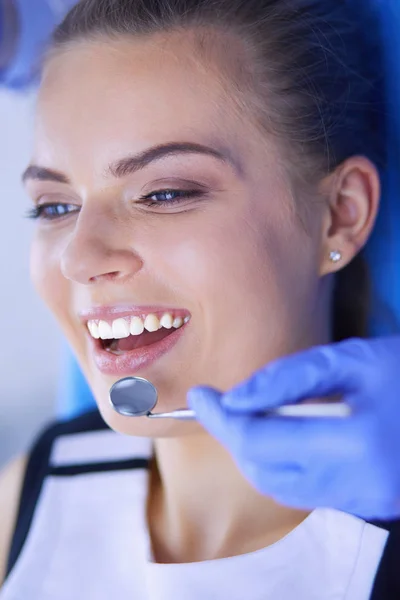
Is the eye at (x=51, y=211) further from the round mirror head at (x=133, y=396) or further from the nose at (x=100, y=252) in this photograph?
the round mirror head at (x=133, y=396)

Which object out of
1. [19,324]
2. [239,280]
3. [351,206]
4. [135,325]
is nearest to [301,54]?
[351,206]

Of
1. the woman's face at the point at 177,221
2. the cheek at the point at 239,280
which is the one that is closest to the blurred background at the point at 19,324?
the woman's face at the point at 177,221

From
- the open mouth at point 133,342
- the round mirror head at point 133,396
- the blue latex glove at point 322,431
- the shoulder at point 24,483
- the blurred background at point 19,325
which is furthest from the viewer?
A: the blurred background at point 19,325

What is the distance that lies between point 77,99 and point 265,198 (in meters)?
0.30

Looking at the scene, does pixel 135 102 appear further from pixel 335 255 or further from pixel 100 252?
pixel 335 255

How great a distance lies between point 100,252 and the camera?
0.94m

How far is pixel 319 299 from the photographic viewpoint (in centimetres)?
108

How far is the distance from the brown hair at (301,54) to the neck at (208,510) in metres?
0.46

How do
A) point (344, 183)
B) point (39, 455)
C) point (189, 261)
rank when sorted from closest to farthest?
point (189, 261), point (344, 183), point (39, 455)

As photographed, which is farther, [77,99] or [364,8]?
[364,8]

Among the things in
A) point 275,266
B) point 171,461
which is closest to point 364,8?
point 275,266

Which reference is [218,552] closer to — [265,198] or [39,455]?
[39,455]

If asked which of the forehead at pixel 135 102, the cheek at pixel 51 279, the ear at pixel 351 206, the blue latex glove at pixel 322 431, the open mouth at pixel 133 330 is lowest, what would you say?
the blue latex glove at pixel 322 431

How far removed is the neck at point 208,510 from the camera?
107 cm
